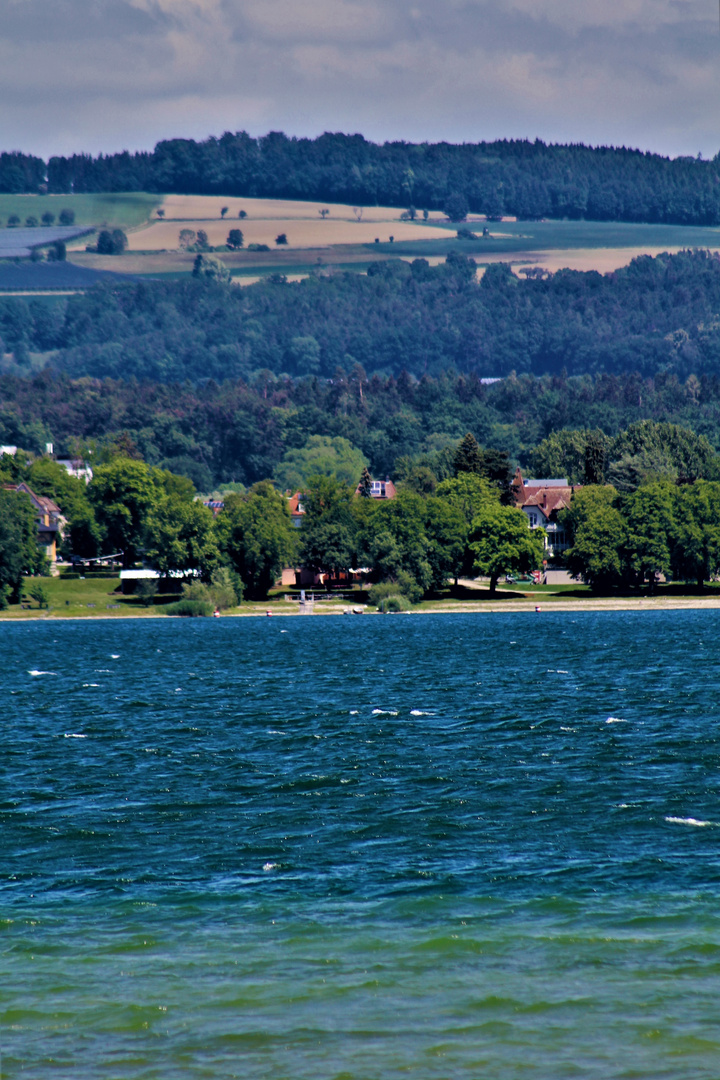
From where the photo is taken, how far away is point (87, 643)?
106 m

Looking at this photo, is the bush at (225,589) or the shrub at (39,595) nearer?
the shrub at (39,595)

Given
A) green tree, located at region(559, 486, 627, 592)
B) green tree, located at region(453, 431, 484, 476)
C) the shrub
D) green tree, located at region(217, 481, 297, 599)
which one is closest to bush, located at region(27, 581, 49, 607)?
the shrub

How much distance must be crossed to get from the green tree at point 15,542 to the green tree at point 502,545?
4588 cm

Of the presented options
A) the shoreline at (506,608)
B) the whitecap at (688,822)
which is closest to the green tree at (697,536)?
the shoreline at (506,608)

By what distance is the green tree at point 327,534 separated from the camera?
149000 millimetres

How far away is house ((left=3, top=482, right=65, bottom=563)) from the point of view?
179m

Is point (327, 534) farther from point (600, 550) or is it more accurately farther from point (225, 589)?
point (600, 550)

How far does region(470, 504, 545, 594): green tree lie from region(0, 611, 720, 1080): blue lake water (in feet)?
295

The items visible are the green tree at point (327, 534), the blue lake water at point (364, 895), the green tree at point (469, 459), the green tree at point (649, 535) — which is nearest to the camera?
the blue lake water at point (364, 895)

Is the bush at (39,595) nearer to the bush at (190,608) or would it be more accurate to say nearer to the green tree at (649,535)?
the bush at (190,608)

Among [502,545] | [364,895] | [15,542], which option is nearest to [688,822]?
[364,895]

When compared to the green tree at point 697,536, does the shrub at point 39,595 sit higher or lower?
lower

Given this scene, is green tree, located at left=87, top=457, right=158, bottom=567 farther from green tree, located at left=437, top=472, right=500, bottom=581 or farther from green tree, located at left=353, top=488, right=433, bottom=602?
green tree, located at left=437, top=472, right=500, bottom=581

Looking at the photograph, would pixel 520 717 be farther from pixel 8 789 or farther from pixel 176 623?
pixel 176 623
